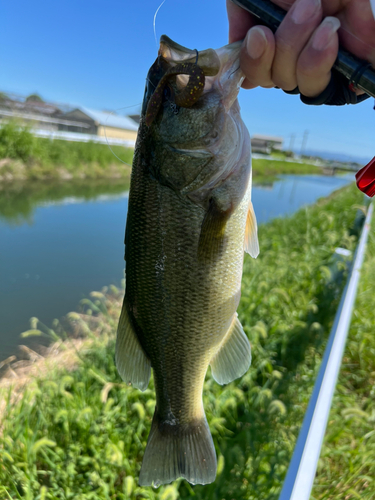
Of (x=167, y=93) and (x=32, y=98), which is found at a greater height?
(x=32, y=98)

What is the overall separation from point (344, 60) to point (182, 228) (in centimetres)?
79

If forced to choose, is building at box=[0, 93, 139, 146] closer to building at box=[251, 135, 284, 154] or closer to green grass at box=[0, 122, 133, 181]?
green grass at box=[0, 122, 133, 181]

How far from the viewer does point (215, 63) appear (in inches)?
46.6

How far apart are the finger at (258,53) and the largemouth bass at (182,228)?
7 centimetres

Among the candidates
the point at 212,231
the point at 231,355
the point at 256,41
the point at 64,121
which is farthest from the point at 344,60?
the point at 64,121

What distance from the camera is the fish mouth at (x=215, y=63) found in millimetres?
1177

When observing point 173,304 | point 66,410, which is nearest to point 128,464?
point 66,410

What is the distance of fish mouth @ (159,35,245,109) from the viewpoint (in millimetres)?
1177

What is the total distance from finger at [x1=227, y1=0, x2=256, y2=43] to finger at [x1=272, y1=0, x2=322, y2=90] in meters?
0.32

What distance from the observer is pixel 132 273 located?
1.42 m

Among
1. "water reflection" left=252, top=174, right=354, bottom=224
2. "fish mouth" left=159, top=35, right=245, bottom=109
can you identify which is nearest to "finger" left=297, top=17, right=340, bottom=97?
"fish mouth" left=159, top=35, right=245, bottom=109

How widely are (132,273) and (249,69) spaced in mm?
874

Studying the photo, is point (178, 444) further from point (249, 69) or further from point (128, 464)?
point (249, 69)

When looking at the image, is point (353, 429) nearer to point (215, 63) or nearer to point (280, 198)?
point (215, 63)
